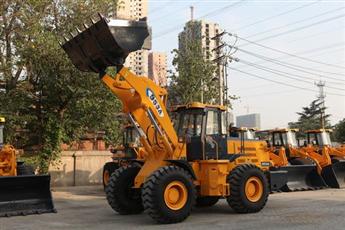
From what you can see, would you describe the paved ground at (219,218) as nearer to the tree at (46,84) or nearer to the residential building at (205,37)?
the tree at (46,84)

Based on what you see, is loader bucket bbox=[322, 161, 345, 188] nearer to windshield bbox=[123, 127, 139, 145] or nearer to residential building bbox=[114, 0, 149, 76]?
windshield bbox=[123, 127, 139, 145]

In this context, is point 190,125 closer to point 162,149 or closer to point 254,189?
point 162,149

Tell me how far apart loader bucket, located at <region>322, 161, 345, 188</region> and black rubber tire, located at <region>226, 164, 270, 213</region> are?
23.9 feet

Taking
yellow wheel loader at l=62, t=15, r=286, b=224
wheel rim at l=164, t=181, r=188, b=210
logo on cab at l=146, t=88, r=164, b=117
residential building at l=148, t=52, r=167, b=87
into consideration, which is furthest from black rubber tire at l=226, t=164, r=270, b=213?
residential building at l=148, t=52, r=167, b=87

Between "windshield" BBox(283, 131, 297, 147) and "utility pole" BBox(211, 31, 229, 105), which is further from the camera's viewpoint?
"utility pole" BBox(211, 31, 229, 105)

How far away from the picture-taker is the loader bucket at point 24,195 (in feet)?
42.6

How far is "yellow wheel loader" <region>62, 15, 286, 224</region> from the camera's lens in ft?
38.0

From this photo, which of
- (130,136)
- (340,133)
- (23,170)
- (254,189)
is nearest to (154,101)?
(254,189)

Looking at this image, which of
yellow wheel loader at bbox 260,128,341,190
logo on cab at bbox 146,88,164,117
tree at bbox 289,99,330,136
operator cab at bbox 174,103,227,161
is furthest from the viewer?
tree at bbox 289,99,330,136

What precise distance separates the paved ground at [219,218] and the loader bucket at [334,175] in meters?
3.22

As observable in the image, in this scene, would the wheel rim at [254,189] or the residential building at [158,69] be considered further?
the residential building at [158,69]

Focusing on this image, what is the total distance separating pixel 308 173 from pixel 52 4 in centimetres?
1362

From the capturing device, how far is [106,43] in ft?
38.1

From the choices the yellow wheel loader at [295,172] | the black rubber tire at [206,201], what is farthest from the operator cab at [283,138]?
the black rubber tire at [206,201]
